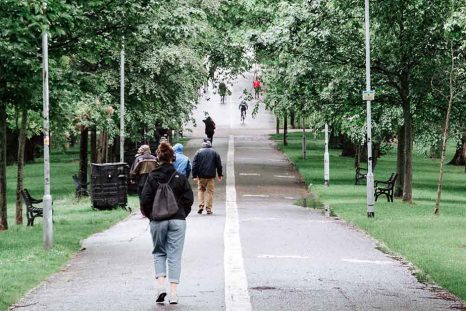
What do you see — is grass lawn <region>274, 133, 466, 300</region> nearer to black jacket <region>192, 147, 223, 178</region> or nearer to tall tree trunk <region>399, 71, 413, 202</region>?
tall tree trunk <region>399, 71, 413, 202</region>

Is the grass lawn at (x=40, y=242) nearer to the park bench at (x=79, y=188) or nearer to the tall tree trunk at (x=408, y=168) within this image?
the park bench at (x=79, y=188)

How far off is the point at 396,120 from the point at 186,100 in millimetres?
8012

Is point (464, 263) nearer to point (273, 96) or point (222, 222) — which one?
point (222, 222)

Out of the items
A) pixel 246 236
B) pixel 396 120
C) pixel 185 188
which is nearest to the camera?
pixel 185 188

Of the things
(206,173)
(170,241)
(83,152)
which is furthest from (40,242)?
(83,152)

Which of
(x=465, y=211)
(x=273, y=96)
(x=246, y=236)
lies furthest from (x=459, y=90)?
(x=246, y=236)

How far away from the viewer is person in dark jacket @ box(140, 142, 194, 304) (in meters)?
12.0

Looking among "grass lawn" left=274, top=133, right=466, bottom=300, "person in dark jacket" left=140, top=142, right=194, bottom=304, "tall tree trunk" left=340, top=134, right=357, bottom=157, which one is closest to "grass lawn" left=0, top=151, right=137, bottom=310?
"person in dark jacket" left=140, top=142, right=194, bottom=304

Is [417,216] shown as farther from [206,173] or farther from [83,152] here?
[83,152]

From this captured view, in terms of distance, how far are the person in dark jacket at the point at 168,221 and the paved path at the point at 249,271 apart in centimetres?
40

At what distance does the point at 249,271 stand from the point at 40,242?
7406 mm

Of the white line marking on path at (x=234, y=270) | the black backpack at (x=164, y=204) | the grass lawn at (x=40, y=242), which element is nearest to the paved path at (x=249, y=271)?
the white line marking on path at (x=234, y=270)

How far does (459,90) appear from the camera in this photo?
33531mm

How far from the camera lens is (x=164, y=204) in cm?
1196
